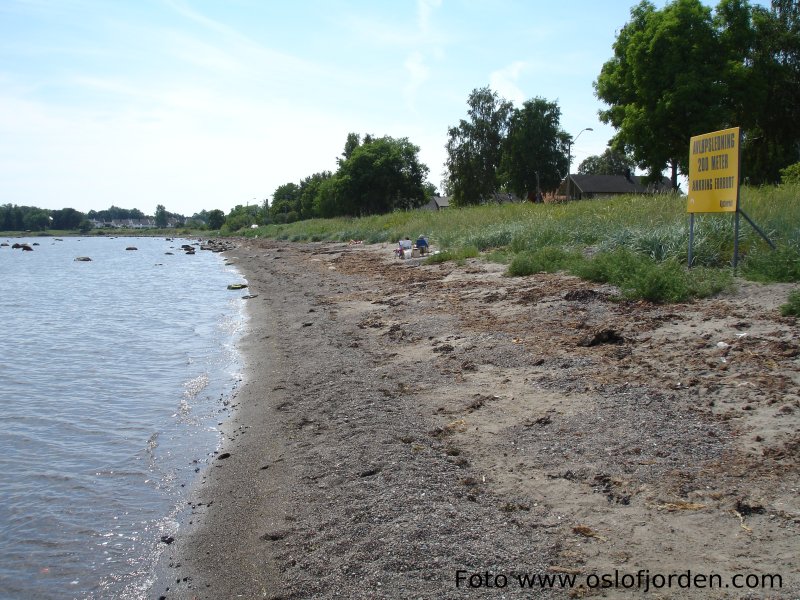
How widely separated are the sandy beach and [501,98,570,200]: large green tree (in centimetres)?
5192

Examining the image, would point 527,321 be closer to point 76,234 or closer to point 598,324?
point 598,324

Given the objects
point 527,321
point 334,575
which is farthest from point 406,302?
point 334,575

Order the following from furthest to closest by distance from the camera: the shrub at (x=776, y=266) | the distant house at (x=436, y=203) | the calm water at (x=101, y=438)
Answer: the distant house at (x=436, y=203), the shrub at (x=776, y=266), the calm water at (x=101, y=438)

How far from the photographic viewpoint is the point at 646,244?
12125mm

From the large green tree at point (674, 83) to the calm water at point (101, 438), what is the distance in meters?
26.1

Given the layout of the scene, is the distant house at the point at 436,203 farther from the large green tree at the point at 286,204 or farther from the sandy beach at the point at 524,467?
the sandy beach at the point at 524,467

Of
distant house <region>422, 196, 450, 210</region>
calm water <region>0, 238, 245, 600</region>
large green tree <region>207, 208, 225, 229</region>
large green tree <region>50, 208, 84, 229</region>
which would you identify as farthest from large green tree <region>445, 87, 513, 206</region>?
large green tree <region>50, 208, 84, 229</region>

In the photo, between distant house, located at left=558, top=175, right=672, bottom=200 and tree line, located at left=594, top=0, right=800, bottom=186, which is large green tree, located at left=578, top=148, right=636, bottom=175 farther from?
tree line, located at left=594, top=0, right=800, bottom=186

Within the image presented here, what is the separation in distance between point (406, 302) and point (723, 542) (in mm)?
9660

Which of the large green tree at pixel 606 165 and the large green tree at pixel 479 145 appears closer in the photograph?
the large green tree at pixel 479 145

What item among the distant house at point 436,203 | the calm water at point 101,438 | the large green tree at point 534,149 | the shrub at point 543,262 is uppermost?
the large green tree at point 534,149

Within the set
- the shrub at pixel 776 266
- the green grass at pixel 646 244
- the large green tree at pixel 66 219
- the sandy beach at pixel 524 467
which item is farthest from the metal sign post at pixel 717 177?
the large green tree at pixel 66 219

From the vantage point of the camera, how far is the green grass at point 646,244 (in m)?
9.30

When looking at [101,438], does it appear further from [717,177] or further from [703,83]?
[703,83]
